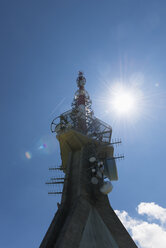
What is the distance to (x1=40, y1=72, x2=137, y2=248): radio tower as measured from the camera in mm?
11938

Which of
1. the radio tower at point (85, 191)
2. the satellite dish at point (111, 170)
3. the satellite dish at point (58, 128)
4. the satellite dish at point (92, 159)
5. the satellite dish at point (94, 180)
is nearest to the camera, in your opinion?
the radio tower at point (85, 191)

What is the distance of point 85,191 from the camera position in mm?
15305

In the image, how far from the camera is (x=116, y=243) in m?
12.9

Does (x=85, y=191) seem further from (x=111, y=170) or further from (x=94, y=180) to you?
(x=111, y=170)

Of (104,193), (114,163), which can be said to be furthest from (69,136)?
(104,193)

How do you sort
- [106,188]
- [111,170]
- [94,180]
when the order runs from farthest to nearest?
[111,170] < [94,180] < [106,188]

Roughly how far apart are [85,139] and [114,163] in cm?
371

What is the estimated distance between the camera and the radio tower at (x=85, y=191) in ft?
39.2

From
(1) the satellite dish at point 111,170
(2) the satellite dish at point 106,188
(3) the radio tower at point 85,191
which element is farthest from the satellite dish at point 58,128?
(2) the satellite dish at point 106,188

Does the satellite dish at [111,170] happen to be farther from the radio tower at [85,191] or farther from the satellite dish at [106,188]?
the satellite dish at [106,188]

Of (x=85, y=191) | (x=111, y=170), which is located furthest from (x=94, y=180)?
(x=111, y=170)

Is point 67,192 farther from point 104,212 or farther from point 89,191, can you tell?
point 104,212

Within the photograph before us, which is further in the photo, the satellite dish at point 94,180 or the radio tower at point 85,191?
the satellite dish at point 94,180

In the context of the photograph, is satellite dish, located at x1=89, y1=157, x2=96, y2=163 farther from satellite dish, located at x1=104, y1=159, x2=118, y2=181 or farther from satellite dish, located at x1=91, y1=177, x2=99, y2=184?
satellite dish, located at x1=104, y1=159, x2=118, y2=181
